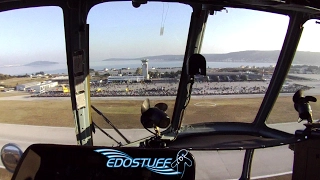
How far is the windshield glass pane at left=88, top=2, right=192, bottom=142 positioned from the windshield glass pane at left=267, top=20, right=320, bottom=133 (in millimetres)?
1509

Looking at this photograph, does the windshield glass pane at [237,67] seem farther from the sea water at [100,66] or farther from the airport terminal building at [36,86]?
the airport terminal building at [36,86]

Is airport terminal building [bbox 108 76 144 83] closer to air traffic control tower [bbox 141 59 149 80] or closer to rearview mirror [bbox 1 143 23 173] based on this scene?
air traffic control tower [bbox 141 59 149 80]

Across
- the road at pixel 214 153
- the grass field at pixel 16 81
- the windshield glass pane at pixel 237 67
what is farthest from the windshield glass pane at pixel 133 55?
the grass field at pixel 16 81

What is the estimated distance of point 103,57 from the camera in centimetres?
305

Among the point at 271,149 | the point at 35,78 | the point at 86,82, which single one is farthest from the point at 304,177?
the point at 35,78

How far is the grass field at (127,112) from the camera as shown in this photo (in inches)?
116

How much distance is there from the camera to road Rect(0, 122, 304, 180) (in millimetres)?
2895

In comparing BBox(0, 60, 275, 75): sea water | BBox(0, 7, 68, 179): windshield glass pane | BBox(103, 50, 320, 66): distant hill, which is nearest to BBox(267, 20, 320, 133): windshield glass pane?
BBox(103, 50, 320, 66): distant hill

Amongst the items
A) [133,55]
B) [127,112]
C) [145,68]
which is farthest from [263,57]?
[127,112]

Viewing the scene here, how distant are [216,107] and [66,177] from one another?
290 cm

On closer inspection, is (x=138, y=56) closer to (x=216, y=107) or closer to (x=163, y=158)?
(x=216, y=107)

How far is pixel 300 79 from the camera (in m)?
3.72
